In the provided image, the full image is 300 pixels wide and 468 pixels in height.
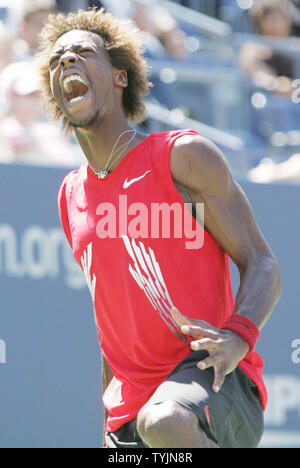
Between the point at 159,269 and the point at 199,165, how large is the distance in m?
0.38

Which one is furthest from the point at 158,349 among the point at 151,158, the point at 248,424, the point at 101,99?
the point at 101,99

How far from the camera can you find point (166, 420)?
7.73ft

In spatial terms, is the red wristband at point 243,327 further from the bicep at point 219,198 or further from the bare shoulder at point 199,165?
the bare shoulder at point 199,165

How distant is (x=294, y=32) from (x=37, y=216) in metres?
4.51

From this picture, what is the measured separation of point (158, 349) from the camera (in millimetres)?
2846

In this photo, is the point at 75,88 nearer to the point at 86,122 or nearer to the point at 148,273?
the point at 86,122

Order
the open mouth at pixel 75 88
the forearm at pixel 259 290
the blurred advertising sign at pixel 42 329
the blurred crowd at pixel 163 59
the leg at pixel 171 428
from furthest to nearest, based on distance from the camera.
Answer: the blurred crowd at pixel 163 59 → the blurred advertising sign at pixel 42 329 → the open mouth at pixel 75 88 → the forearm at pixel 259 290 → the leg at pixel 171 428

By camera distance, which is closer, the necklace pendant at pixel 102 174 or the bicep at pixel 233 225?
the bicep at pixel 233 225

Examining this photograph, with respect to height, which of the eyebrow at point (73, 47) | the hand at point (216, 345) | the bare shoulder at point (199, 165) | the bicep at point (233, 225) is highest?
the eyebrow at point (73, 47)

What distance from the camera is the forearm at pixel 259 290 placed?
2588 millimetres

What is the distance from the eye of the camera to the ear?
317 centimetres

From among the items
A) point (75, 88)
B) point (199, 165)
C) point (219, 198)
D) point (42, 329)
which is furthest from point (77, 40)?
point (42, 329)

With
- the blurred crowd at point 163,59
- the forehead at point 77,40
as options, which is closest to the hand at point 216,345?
the forehead at point 77,40

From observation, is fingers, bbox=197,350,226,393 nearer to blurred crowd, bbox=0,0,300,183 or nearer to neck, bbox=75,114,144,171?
neck, bbox=75,114,144,171
